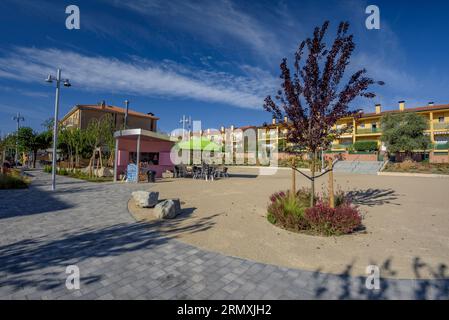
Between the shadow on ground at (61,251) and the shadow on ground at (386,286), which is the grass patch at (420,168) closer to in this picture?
the shadow on ground at (386,286)

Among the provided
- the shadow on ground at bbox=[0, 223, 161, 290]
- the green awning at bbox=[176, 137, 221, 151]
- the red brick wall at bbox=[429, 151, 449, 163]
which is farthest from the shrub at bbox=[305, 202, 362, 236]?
the red brick wall at bbox=[429, 151, 449, 163]

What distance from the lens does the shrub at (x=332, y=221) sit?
5.48m

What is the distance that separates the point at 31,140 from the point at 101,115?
47.9ft

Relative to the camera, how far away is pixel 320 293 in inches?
122

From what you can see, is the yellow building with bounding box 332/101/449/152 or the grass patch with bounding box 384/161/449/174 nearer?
the grass patch with bounding box 384/161/449/174

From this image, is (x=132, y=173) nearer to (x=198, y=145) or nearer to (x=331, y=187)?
(x=198, y=145)

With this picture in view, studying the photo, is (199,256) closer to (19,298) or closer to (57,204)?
(19,298)

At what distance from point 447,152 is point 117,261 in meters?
42.7

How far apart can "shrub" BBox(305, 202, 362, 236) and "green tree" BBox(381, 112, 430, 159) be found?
3224 centimetres

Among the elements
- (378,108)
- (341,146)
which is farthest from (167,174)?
(378,108)

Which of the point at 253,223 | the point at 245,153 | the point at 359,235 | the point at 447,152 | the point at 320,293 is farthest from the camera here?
the point at 245,153

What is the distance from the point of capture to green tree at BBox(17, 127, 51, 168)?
1264 inches

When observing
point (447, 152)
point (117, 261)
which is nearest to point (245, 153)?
point (447, 152)

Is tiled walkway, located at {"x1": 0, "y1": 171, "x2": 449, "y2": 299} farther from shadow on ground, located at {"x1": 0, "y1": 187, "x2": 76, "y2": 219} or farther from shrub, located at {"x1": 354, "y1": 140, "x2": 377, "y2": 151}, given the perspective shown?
shrub, located at {"x1": 354, "y1": 140, "x2": 377, "y2": 151}
